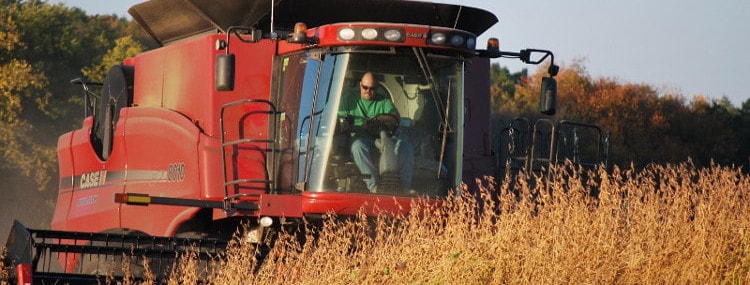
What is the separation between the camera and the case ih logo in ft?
41.4

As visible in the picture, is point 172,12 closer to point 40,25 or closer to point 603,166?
point 603,166

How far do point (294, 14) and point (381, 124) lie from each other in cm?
166

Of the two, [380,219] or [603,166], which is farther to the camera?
[603,166]

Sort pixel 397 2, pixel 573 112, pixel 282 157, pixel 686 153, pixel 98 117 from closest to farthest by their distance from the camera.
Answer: pixel 282 157 → pixel 397 2 → pixel 98 117 → pixel 686 153 → pixel 573 112

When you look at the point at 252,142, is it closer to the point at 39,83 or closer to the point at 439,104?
the point at 439,104

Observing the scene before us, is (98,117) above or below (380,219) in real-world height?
above

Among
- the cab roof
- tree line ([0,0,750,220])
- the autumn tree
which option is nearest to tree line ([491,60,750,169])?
tree line ([0,0,750,220])

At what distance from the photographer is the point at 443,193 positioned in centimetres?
1059

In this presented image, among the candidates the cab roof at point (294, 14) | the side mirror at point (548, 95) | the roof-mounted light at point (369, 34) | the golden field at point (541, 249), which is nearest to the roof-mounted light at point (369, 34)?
the roof-mounted light at point (369, 34)

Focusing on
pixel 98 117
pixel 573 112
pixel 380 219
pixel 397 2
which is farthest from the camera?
pixel 573 112

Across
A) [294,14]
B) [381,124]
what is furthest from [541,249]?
[294,14]

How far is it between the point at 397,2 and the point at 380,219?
249 cm

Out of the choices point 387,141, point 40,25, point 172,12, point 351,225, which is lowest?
point 351,225

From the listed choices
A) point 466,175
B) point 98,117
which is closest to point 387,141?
point 466,175
